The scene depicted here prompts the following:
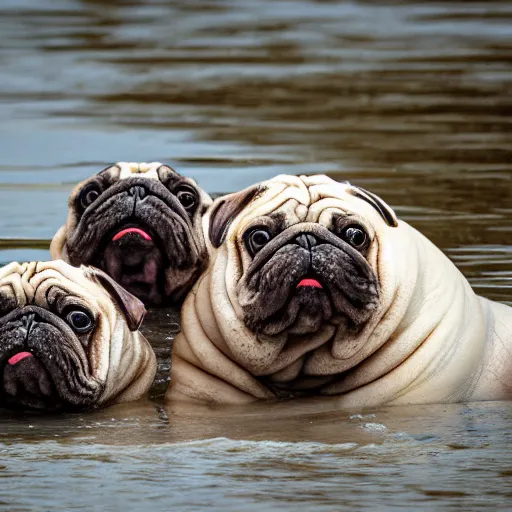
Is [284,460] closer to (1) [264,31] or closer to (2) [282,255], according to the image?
(2) [282,255]

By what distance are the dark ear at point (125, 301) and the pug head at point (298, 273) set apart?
0.37m

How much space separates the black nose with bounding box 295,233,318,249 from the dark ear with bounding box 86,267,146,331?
857 millimetres

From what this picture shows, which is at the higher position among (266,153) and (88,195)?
(266,153)

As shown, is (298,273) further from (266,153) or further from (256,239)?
(266,153)

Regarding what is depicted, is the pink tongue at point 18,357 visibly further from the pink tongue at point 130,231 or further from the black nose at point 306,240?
the pink tongue at point 130,231

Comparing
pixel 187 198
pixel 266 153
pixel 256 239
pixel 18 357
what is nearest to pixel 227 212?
pixel 256 239

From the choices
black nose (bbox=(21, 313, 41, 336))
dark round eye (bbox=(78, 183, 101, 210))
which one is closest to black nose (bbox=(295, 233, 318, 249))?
black nose (bbox=(21, 313, 41, 336))

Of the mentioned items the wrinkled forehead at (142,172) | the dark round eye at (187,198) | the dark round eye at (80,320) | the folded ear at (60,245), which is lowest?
the dark round eye at (80,320)

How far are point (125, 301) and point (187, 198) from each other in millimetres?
1523

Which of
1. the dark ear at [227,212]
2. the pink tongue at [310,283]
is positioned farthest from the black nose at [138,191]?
the pink tongue at [310,283]

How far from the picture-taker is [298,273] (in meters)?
7.78

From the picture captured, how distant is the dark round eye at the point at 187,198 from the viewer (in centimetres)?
955

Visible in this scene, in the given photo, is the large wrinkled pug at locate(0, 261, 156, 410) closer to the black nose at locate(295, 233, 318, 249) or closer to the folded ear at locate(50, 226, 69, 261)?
the black nose at locate(295, 233, 318, 249)

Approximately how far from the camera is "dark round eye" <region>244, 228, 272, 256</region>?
803 cm
